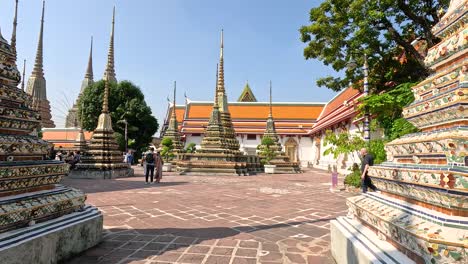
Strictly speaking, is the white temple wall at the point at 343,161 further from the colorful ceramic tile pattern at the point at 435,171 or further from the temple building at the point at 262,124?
the colorful ceramic tile pattern at the point at 435,171

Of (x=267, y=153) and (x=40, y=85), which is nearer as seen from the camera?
(x=267, y=153)

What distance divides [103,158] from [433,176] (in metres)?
13.6

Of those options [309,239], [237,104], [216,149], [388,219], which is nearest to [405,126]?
[309,239]

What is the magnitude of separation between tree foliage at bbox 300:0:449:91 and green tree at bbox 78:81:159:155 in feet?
62.4

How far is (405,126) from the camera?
6191mm

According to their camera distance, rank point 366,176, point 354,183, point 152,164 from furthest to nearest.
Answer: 1. point 152,164
2. point 354,183
3. point 366,176

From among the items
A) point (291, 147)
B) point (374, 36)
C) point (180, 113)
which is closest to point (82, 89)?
point (180, 113)

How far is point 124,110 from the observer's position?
2755 centimetres

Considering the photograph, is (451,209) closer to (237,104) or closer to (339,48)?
(339,48)

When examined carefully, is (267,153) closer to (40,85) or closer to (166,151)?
(166,151)

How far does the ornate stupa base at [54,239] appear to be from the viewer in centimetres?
229

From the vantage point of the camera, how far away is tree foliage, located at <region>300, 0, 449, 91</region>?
10.1 metres

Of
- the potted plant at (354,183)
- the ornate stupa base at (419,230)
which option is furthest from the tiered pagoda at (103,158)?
the ornate stupa base at (419,230)

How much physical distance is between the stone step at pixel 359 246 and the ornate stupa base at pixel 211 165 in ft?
41.8
